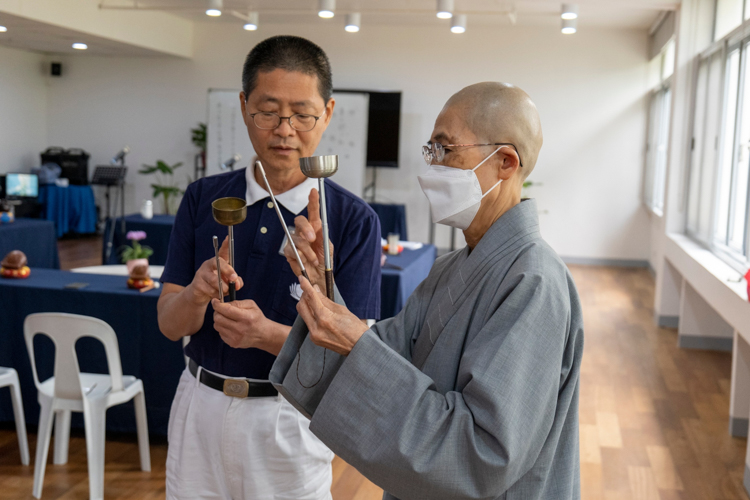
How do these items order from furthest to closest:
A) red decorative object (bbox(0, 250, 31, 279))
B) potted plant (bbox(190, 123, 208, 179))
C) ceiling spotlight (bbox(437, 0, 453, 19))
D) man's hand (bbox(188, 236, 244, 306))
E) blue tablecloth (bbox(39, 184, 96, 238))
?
potted plant (bbox(190, 123, 208, 179)) → blue tablecloth (bbox(39, 184, 96, 238)) → ceiling spotlight (bbox(437, 0, 453, 19)) → red decorative object (bbox(0, 250, 31, 279)) → man's hand (bbox(188, 236, 244, 306))

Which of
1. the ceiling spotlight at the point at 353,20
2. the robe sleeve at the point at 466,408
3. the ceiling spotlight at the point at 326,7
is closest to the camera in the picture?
the robe sleeve at the point at 466,408

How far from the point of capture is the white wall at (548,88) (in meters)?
8.45

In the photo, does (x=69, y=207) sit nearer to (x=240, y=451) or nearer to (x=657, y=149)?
(x=657, y=149)

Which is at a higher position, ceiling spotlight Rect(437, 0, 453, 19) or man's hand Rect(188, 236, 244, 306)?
ceiling spotlight Rect(437, 0, 453, 19)

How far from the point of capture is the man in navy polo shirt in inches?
49.4

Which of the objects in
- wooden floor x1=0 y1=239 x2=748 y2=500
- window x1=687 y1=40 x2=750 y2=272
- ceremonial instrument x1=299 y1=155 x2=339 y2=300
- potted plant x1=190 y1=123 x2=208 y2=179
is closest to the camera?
ceremonial instrument x1=299 y1=155 x2=339 y2=300

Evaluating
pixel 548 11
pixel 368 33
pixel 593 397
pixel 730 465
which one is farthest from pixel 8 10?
pixel 730 465

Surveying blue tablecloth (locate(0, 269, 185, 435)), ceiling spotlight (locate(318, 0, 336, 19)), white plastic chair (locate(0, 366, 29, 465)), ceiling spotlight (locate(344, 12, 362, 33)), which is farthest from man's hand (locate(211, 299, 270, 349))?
ceiling spotlight (locate(344, 12, 362, 33))

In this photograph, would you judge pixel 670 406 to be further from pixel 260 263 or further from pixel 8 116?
pixel 8 116

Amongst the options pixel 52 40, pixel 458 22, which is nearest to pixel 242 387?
pixel 458 22

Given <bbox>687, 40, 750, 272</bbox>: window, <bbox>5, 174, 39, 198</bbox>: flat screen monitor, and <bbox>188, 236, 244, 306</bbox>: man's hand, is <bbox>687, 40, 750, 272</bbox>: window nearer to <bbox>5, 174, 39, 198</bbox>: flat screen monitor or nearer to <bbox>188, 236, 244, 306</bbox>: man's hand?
<bbox>188, 236, 244, 306</bbox>: man's hand

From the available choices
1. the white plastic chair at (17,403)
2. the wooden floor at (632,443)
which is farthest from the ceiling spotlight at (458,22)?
the white plastic chair at (17,403)

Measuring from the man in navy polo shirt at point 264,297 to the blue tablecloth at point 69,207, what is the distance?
8.60m

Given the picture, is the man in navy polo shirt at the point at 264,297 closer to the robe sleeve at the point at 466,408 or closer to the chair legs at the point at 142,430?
the robe sleeve at the point at 466,408
